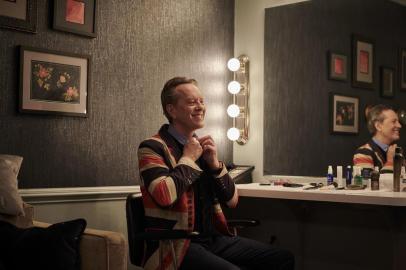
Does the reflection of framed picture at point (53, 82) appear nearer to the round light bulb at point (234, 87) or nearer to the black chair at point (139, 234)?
the black chair at point (139, 234)

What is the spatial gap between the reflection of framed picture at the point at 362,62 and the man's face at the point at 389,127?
0.20 meters

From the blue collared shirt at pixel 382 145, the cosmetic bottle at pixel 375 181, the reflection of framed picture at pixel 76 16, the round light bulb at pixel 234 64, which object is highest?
the reflection of framed picture at pixel 76 16

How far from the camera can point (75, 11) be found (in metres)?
3.04

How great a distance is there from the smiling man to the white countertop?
0.37 metres

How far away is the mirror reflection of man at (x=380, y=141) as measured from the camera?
320 centimetres

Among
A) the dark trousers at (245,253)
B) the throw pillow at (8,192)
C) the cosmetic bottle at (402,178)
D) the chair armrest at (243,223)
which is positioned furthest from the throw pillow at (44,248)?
the cosmetic bottle at (402,178)

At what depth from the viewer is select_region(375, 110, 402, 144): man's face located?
3.19 m

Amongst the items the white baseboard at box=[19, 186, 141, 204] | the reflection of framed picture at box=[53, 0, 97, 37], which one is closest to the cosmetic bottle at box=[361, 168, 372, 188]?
the white baseboard at box=[19, 186, 141, 204]

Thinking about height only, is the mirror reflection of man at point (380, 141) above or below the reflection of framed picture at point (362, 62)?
below

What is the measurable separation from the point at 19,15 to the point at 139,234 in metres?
1.26

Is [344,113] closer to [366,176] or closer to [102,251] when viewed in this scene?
[366,176]

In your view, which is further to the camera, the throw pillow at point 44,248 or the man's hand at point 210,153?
the man's hand at point 210,153

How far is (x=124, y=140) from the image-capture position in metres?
3.29

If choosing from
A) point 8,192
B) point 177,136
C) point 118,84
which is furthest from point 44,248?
point 118,84
